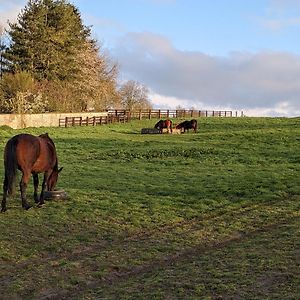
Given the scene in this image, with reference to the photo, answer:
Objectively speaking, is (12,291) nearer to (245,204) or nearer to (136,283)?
(136,283)

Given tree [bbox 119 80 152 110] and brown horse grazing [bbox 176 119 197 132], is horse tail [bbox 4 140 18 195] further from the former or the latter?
tree [bbox 119 80 152 110]

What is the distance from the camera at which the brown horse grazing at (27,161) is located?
10.9 m

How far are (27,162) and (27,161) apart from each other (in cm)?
3

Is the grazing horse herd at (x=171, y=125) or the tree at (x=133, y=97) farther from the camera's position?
the tree at (x=133, y=97)

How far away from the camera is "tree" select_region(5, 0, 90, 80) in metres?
49.6

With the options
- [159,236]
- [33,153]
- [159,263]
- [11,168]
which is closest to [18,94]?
[33,153]

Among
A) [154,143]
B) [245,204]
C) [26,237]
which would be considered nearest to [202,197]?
[245,204]

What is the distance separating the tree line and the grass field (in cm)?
2757

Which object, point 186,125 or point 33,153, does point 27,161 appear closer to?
point 33,153

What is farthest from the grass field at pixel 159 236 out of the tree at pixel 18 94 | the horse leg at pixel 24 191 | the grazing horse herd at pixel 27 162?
the tree at pixel 18 94

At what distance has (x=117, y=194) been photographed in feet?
43.5

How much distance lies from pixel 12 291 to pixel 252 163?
15.4m

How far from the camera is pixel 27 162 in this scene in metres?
11.4

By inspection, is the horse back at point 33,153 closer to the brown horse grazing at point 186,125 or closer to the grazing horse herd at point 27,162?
the grazing horse herd at point 27,162
